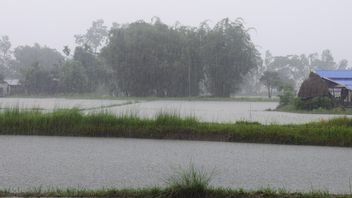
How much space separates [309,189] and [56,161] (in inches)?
148

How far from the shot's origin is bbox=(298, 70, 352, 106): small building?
90.1 ft

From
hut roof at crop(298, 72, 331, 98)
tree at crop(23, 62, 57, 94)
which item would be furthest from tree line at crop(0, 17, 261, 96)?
hut roof at crop(298, 72, 331, 98)

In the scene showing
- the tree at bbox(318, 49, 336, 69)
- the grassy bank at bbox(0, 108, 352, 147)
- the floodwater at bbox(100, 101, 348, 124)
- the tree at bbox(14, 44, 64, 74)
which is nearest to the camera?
the grassy bank at bbox(0, 108, 352, 147)

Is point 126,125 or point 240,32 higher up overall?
point 240,32

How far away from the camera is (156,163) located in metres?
6.86

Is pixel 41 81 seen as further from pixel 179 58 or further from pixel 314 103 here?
pixel 314 103

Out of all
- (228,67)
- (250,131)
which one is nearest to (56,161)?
(250,131)

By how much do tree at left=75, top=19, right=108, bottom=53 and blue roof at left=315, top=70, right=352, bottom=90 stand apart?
185ft

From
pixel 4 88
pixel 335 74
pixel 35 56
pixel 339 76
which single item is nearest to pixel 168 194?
pixel 339 76

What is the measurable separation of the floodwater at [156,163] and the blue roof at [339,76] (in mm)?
20787

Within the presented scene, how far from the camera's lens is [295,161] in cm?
737

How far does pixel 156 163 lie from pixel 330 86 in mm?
23721

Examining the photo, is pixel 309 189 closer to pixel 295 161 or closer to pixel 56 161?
pixel 295 161

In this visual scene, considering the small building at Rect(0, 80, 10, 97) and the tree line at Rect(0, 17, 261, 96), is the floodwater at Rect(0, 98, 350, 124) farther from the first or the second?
the small building at Rect(0, 80, 10, 97)
